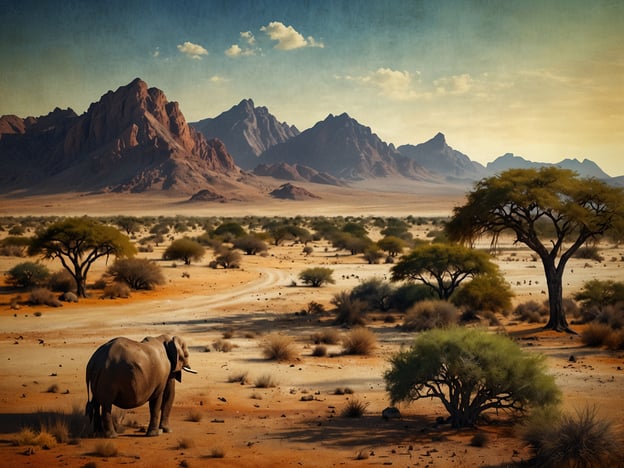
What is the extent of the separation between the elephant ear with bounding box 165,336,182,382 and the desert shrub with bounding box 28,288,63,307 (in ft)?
61.8

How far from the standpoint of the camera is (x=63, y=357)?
17.0 m

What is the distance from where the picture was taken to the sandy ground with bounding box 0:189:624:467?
948 cm

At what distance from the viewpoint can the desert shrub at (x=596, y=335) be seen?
19.3 meters

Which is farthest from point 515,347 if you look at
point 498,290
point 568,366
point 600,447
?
point 498,290

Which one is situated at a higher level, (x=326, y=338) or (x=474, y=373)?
(x=474, y=373)

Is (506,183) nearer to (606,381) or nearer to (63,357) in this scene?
(606,381)

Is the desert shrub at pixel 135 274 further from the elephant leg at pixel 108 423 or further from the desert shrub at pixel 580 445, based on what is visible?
the desert shrub at pixel 580 445

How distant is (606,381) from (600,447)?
7081 mm

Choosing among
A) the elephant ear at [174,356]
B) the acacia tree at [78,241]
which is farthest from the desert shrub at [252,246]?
Answer: the elephant ear at [174,356]

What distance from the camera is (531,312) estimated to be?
79.5 ft

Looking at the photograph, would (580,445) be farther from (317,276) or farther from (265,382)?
(317,276)

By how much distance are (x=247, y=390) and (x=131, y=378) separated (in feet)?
16.6

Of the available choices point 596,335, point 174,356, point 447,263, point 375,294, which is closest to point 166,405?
point 174,356

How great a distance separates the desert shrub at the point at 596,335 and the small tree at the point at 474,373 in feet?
32.2
